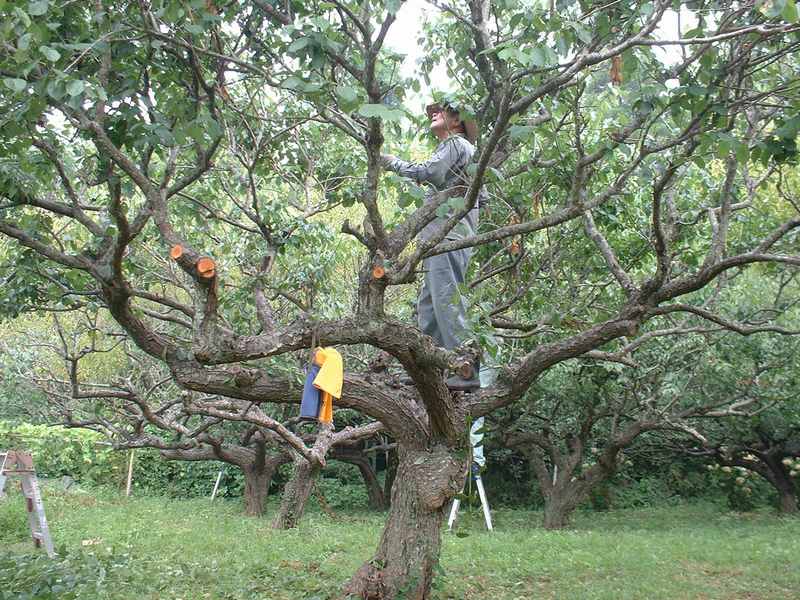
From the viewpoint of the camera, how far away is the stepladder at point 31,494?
23.4 ft

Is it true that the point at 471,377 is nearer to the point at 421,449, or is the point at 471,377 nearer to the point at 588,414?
the point at 421,449

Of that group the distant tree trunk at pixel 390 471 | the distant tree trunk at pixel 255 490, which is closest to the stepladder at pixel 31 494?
the distant tree trunk at pixel 255 490

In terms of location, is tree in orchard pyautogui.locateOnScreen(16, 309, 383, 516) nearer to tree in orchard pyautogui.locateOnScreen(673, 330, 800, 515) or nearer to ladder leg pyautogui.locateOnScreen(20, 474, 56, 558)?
ladder leg pyautogui.locateOnScreen(20, 474, 56, 558)

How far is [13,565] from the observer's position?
577cm

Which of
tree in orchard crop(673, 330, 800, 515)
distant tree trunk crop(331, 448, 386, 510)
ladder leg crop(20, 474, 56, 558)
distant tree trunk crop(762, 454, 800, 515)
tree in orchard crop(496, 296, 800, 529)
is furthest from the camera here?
distant tree trunk crop(331, 448, 386, 510)

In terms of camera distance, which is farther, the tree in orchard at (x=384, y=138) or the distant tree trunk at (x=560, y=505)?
the distant tree trunk at (x=560, y=505)

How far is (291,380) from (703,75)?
8.83ft

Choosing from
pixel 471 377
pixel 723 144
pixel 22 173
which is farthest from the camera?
pixel 471 377

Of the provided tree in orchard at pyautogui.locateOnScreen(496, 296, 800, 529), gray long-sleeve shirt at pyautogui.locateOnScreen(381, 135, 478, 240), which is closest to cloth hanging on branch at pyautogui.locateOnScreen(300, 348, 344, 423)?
gray long-sleeve shirt at pyautogui.locateOnScreen(381, 135, 478, 240)

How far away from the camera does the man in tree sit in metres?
4.38

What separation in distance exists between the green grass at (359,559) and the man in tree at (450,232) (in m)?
1.22

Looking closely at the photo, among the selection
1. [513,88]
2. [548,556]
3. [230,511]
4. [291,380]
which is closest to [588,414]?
[548,556]

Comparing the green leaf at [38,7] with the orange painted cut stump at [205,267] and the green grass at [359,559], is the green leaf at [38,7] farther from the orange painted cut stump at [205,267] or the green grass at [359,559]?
the green grass at [359,559]

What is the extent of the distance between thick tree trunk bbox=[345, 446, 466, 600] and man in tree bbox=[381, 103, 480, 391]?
54 cm
